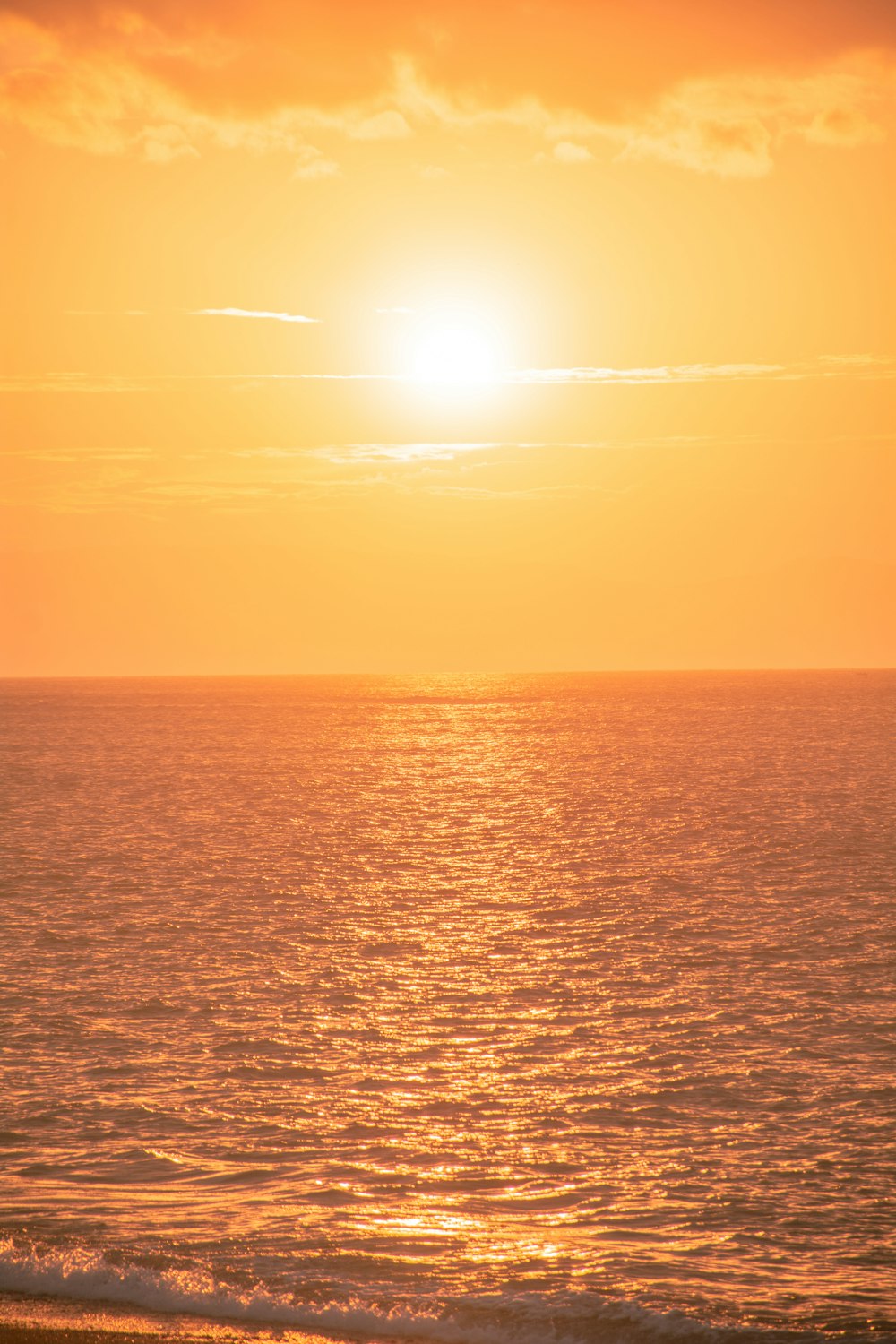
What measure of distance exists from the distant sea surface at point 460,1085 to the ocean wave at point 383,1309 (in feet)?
0.12

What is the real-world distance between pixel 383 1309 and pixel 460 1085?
7463mm

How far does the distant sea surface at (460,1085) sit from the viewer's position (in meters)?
14.2

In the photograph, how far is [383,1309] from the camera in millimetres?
13617

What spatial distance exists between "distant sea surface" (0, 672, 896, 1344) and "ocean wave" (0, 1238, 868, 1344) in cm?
4

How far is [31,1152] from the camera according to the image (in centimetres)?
1797

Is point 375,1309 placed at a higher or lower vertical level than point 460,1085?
lower

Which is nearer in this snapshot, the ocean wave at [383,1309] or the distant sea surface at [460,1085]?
the ocean wave at [383,1309]

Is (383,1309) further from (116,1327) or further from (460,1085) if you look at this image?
(460,1085)

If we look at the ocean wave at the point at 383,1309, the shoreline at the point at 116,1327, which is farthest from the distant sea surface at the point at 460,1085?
the shoreline at the point at 116,1327

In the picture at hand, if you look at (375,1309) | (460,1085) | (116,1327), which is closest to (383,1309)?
(375,1309)

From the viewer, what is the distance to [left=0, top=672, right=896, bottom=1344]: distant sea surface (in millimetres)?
14234

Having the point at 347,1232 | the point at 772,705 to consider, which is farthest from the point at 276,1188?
the point at 772,705

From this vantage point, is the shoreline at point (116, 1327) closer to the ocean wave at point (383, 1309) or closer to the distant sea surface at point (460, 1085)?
the ocean wave at point (383, 1309)

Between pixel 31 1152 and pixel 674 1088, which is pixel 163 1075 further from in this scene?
pixel 674 1088
